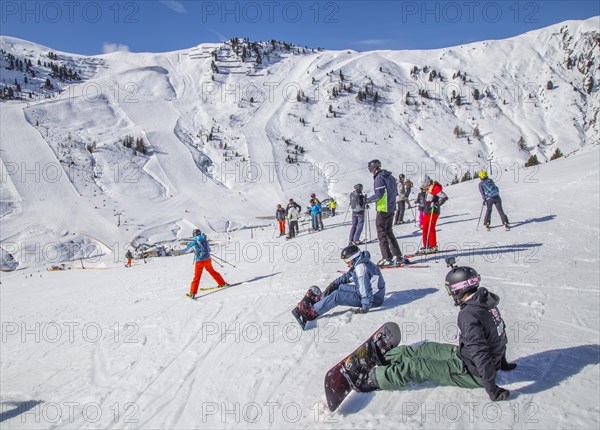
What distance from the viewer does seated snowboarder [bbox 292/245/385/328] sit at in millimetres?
5754

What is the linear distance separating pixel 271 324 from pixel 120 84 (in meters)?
63.3

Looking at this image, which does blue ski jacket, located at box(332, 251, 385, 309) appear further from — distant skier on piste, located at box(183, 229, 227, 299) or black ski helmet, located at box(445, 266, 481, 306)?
distant skier on piste, located at box(183, 229, 227, 299)

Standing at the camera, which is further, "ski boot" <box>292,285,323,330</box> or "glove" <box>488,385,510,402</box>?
"ski boot" <box>292,285,323,330</box>

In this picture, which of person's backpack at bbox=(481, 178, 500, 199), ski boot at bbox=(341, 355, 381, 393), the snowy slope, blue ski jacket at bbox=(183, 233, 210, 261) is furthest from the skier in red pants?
ski boot at bbox=(341, 355, 381, 393)

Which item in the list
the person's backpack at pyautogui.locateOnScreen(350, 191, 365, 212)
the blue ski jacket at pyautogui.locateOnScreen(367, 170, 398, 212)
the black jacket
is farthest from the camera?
the person's backpack at pyautogui.locateOnScreen(350, 191, 365, 212)

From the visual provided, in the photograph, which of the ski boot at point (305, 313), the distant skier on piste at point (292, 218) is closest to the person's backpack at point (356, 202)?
the ski boot at point (305, 313)

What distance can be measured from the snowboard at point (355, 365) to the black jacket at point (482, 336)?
74 centimetres

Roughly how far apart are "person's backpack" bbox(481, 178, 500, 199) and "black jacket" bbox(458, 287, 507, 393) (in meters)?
9.07

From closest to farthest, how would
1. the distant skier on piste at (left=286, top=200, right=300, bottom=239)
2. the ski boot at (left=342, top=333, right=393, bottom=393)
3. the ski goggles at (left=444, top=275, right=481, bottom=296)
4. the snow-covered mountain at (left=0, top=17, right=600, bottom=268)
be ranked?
the ski goggles at (left=444, top=275, right=481, bottom=296)
the ski boot at (left=342, top=333, right=393, bottom=393)
the distant skier on piste at (left=286, top=200, right=300, bottom=239)
the snow-covered mountain at (left=0, top=17, right=600, bottom=268)

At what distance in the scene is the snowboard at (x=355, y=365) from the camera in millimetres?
3709

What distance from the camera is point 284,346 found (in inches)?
214

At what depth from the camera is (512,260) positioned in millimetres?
8773

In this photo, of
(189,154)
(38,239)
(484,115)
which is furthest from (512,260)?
(484,115)

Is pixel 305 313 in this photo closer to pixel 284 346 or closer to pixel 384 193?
pixel 284 346
